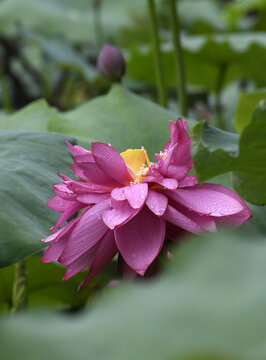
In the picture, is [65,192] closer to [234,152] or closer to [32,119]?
[234,152]

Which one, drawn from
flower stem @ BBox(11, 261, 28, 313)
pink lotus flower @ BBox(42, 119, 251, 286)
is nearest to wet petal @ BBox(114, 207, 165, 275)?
pink lotus flower @ BBox(42, 119, 251, 286)

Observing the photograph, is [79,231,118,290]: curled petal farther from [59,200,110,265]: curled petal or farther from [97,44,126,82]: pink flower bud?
[97,44,126,82]: pink flower bud

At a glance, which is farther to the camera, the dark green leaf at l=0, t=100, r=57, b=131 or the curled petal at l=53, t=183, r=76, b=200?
the dark green leaf at l=0, t=100, r=57, b=131

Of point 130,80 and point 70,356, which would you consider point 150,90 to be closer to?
point 130,80

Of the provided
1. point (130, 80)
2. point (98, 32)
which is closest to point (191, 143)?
point (130, 80)

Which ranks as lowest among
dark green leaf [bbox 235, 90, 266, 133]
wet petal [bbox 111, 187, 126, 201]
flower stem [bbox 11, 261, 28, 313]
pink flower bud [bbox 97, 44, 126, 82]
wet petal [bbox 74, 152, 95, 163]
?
dark green leaf [bbox 235, 90, 266, 133]

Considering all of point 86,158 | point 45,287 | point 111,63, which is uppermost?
point 86,158

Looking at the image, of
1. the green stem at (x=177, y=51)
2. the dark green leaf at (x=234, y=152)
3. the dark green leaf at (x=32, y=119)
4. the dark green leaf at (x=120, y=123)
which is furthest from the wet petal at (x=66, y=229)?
the green stem at (x=177, y=51)

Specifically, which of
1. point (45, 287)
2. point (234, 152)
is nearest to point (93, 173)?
point (234, 152)
